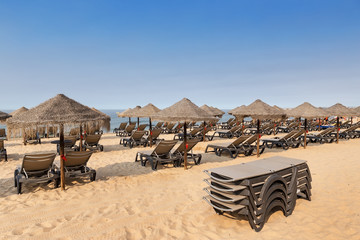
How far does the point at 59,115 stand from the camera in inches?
193

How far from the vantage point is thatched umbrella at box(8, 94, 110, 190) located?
4660mm

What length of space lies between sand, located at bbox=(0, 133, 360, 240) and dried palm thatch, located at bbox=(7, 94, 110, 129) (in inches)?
61.2

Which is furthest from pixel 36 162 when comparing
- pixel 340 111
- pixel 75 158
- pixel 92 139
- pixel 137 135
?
pixel 340 111

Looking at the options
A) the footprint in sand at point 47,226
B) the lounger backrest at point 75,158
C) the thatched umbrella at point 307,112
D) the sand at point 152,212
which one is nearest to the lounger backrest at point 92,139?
the sand at point 152,212

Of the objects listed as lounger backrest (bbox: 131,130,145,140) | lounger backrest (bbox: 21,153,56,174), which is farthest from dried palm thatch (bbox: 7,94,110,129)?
lounger backrest (bbox: 131,130,145,140)

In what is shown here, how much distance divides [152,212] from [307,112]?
32.9 ft

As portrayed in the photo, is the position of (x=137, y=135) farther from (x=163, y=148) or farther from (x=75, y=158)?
(x=75, y=158)

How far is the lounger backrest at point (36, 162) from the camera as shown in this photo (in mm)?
4976

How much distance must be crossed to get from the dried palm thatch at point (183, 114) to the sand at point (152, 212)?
66.2 inches

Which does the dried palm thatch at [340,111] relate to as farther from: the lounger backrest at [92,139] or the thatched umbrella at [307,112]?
the lounger backrest at [92,139]

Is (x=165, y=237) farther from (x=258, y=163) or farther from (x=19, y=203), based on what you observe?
(x=19, y=203)

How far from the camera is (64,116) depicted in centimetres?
496

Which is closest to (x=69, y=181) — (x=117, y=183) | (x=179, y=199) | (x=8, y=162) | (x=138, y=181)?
(x=117, y=183)

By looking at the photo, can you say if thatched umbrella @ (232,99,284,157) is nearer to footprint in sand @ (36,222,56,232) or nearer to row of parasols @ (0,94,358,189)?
row of parasols @ (0,94,358,189)
